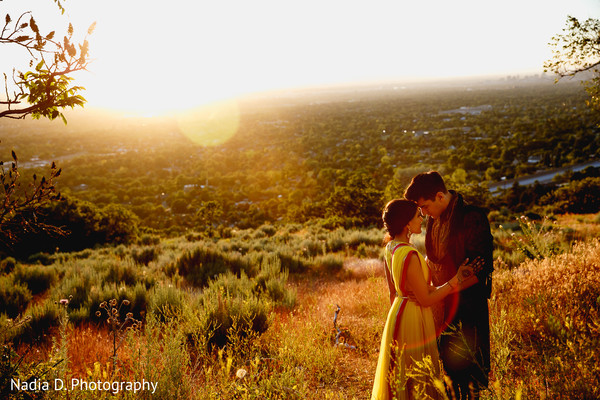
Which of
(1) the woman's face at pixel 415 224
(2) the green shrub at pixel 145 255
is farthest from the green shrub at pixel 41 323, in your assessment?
(2) the green shrub at pixel 145 255

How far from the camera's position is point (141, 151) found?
269 feet

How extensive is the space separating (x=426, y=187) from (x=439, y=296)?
0.92m

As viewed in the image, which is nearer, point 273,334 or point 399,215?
point 399,215

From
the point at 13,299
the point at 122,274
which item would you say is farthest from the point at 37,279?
the point at 122,274

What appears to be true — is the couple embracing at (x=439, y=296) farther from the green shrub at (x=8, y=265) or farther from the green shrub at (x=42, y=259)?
the green shrub at (x=42, y=259)

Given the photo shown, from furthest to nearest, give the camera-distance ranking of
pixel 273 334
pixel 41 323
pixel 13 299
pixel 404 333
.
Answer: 1. pixel 13 299
2. pixel 41 323
3. pixel 273 334
4. pixel 404 333

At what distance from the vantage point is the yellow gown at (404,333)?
2.88 metres

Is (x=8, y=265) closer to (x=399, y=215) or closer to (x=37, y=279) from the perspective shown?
(x=37, y=279)

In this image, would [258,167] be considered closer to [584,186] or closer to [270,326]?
[584,186]

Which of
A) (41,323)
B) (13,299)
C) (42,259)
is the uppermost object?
(41,323)

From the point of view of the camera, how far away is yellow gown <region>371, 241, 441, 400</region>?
288cm

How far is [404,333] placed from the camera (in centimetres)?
293

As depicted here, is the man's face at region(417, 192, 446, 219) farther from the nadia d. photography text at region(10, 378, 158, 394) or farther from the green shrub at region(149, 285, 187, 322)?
the green shrub at region(149, 285, 187, 322)

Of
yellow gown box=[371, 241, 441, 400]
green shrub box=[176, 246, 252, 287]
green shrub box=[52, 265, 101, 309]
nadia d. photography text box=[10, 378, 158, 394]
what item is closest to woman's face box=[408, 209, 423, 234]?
yellow gown box=[371, 241, 441, 400]
